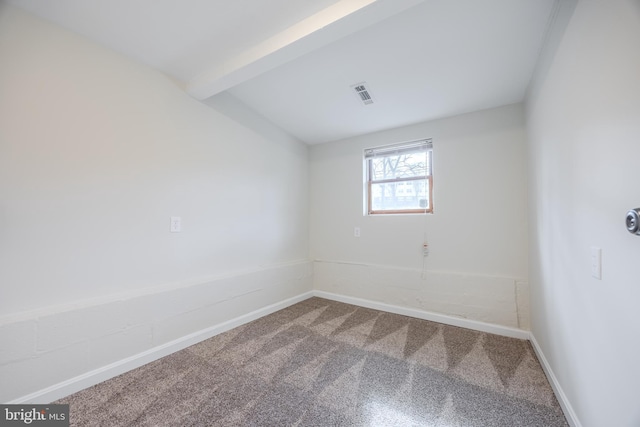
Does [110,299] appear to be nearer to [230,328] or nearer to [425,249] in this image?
[230,328]

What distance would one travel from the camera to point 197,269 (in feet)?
7.68

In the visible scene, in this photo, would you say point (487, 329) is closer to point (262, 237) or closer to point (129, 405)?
point (262, 237)

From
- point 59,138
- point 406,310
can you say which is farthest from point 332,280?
point 59,138

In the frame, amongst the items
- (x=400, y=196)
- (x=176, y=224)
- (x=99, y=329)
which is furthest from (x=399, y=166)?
(x=99, y=329)

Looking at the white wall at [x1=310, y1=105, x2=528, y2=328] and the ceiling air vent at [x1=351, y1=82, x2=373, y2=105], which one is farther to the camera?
the white wall at [x1=310, y1=105, x2=528, y2=328]

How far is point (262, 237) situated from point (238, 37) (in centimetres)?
201

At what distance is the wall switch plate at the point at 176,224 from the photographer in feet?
7.07

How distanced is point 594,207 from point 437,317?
6.78 feet

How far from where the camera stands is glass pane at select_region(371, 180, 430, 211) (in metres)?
3.03

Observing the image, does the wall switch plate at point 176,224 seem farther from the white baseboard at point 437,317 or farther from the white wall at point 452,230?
the white baseboard at point 437,317

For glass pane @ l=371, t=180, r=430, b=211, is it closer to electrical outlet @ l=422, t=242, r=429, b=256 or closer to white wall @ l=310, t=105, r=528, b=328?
white wall @ l=310, t=105, r=528, b=328

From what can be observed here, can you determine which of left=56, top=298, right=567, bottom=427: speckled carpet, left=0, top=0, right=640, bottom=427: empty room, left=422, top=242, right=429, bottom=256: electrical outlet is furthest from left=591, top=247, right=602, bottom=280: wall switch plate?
left=422, top=242, right=429, bottom=256: electrical outlet

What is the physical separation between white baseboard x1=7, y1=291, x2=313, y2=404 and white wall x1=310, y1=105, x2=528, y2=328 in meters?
1.63

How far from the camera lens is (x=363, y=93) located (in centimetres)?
244
